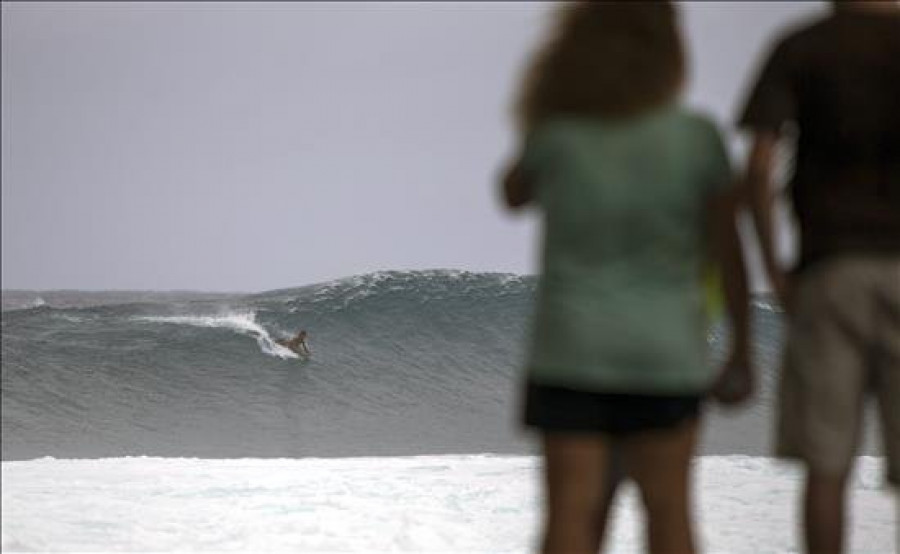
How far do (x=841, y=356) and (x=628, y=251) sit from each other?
425 mm

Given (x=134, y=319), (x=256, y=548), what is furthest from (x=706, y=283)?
(x=134, y=319)

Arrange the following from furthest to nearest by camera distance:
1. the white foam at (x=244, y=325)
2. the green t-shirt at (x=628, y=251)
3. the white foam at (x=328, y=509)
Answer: the white foam at (x=244, y=325) → the white foam at (x=328, y=509) → the green t-shirt at (x=628, y=251)

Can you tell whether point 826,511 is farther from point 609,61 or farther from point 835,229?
point 609,61

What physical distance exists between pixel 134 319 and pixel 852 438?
20.1 feet

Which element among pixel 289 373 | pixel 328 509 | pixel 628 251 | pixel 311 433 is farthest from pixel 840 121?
pixel 289 373

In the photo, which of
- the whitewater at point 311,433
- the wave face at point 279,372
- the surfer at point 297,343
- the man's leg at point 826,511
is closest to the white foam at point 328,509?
the whitewater at point 311,433

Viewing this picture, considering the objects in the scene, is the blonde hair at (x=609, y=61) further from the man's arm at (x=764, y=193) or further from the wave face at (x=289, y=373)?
the wave face at (x=289, y=373)

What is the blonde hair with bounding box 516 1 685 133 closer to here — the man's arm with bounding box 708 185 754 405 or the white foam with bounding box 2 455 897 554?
the man's arm with bounding box 708 185 754 405

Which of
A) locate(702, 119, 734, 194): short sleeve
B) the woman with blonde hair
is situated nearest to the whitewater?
the woman with blonde hair

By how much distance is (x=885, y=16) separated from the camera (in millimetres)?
1589

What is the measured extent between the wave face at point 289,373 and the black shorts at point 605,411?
2.52m

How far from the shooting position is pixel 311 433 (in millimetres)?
8781

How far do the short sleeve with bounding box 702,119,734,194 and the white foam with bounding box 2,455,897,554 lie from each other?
156 centimetres

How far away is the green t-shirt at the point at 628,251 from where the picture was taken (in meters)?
1.33
